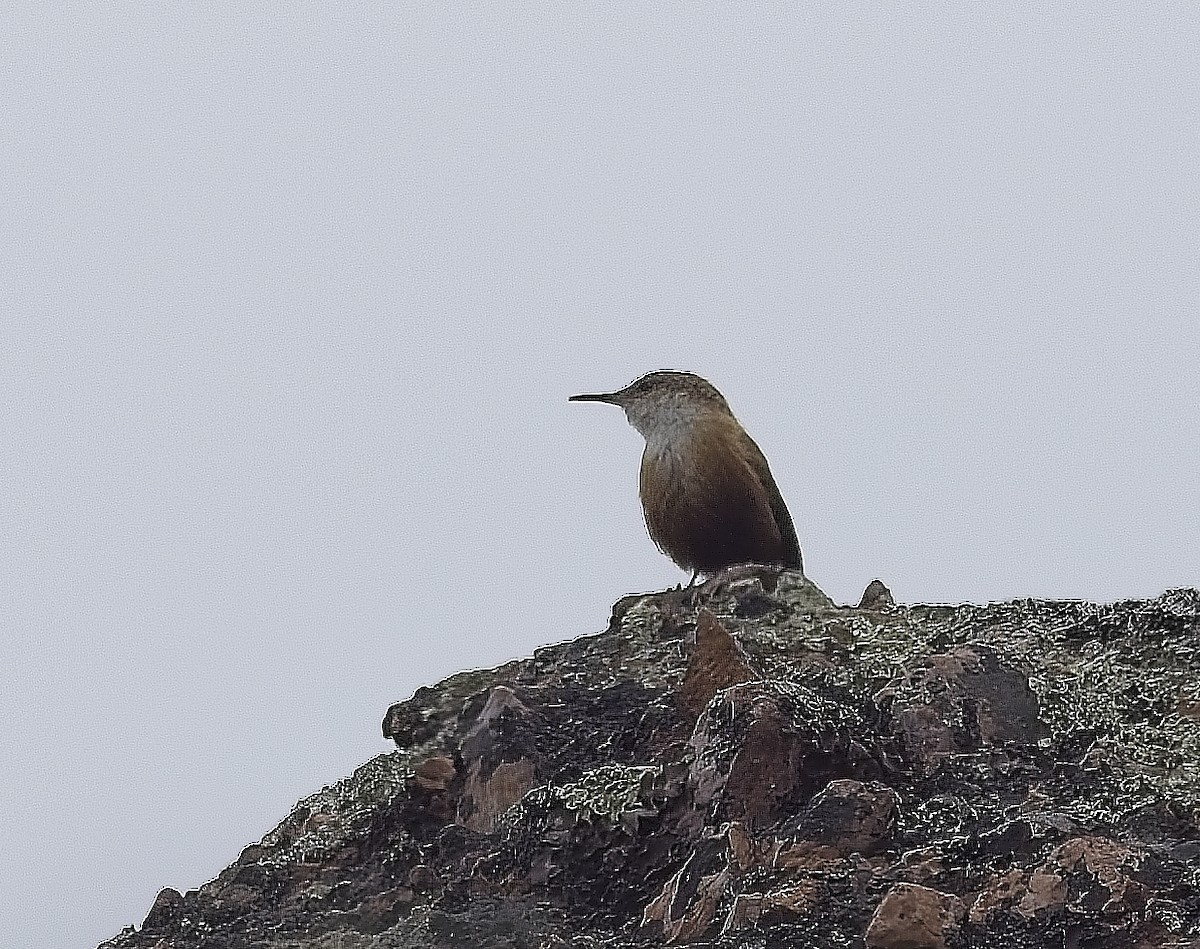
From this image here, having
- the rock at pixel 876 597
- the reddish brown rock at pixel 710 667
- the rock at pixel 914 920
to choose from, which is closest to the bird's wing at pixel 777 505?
the rock at pixel 876 597

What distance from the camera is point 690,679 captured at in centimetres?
394

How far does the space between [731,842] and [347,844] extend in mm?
1269

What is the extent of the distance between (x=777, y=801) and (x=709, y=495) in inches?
150

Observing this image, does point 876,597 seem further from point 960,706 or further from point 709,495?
point 709,495

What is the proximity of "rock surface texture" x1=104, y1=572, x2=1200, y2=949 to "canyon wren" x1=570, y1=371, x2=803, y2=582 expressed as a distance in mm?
2284

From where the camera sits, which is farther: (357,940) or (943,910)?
(357,940)

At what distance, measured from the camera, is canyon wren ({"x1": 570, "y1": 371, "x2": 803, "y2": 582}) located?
6949 mm

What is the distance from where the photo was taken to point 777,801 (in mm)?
3166

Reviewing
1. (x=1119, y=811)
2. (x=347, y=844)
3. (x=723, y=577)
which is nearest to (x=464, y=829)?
(x=347, y=844)

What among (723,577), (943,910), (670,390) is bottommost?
(943,910)

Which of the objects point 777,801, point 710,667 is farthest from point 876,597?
point 777,801

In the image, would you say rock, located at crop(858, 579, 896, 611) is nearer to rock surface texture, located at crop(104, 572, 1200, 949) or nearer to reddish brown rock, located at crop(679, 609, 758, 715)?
rock surface texture, located at crop(104, 572, 1200, 949)

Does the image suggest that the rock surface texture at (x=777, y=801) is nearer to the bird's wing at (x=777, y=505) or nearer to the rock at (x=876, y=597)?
the rock at (x=876, y=597)

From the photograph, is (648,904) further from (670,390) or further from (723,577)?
(670,390)
